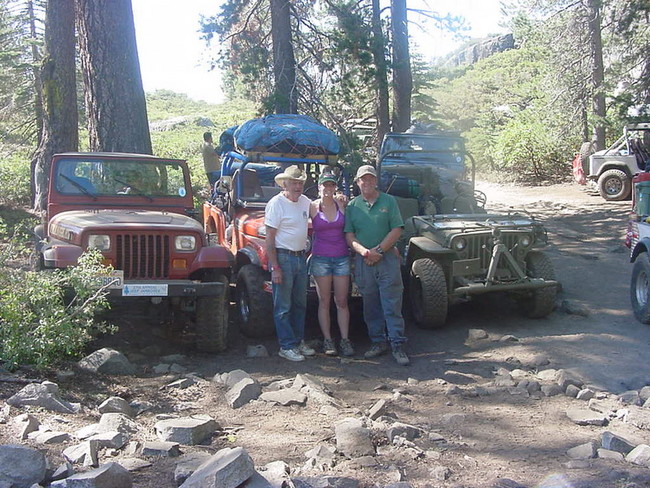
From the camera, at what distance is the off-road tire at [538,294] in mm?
7805

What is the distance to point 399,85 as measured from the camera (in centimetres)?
1831

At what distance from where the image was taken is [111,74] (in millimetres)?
10094

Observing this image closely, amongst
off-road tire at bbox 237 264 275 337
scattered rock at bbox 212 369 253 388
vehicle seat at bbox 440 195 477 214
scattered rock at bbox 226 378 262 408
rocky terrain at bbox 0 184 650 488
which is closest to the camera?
rocky terrain at bbox 0 184 650 488

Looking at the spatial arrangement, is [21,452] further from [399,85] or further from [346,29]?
[399,85]

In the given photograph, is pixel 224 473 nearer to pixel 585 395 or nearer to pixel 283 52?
pixel 585 395

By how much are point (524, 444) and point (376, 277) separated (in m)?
2.59

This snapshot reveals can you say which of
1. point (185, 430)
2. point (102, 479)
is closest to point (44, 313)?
point (185, 430)

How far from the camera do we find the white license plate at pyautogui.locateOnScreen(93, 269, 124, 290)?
564 cm

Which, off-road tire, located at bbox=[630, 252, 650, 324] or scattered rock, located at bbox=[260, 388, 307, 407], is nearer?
scattered rock, located at bbox=[260, 388, 307, 407]

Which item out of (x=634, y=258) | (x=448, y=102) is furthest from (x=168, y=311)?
(x=448, y=102)

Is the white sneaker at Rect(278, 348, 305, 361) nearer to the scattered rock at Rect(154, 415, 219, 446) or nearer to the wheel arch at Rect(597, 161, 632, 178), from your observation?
the scattered rock at Rect(154, 415, 219, 446)

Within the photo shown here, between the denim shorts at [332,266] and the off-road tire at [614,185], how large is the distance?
44.6 ft

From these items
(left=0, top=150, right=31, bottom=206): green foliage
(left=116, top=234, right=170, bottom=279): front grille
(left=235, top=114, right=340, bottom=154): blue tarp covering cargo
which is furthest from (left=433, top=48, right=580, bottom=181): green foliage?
(left=116, top=234, right=170, bottom=279): front grille

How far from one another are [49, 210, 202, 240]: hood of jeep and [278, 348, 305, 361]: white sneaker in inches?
56.9
